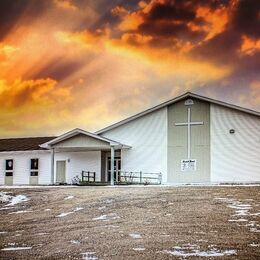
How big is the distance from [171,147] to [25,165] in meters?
12.5

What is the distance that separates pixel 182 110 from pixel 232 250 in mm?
23947

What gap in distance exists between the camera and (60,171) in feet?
128

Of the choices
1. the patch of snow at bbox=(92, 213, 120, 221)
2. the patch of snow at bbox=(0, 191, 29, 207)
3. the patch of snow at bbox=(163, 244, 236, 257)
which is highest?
the patch of snow at bbox=(0, 191, 29, 207)

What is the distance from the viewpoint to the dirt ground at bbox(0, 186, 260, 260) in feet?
39.8

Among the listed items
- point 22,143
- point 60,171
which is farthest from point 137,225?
point 22,143

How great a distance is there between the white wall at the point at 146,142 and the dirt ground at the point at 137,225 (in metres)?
10.7

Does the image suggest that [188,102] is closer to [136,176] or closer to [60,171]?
[136,176]

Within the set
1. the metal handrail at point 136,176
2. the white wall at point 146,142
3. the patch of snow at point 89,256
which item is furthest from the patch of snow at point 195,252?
the white wall at point 146,142

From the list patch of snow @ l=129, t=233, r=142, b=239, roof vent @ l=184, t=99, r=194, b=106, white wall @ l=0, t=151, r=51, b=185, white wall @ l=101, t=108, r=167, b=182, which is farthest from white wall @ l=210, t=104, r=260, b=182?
patch of snow @ l=129, t=233, r=142, b=239

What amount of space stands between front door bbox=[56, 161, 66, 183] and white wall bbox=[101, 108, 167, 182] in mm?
4823

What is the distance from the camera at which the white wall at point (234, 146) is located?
33375 millimetres

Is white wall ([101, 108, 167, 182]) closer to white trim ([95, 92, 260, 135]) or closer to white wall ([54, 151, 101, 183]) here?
white trim ([95, 92, 260, 135])

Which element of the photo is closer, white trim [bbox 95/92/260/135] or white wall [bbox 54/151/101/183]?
white trim [bbox 95/92/260/135]

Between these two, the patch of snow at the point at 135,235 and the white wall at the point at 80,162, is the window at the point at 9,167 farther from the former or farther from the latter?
the patch of snow at the point at 135,235
